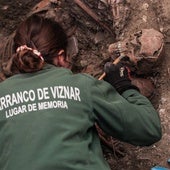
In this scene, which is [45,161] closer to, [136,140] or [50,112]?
[50,112]

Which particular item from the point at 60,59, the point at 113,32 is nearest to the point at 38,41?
the point at 60,59

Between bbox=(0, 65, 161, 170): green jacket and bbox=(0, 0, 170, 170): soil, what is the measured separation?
54 centimetres

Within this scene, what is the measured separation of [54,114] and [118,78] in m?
0.38

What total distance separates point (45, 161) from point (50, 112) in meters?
0.16

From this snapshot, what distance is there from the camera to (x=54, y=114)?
151 cm

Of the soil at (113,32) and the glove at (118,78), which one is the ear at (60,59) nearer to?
the glove at (118,78)

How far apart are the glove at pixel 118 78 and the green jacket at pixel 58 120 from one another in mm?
126

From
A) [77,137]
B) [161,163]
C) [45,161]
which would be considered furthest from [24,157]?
[161,163]

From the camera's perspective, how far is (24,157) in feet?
4.87

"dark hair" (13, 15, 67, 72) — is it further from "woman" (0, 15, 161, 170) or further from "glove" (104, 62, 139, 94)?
"glove" (104, 62, 139, 94)

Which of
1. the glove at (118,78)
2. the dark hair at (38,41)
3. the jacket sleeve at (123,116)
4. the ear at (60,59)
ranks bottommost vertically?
the jacket sleeve at (123,116)

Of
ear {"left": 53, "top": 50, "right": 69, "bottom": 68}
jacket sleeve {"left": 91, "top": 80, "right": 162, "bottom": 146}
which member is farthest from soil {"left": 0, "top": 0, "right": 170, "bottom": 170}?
ear {"left": 53, "top": 50, "right": 69, "bottom": 68}

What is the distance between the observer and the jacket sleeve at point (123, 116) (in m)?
1.57

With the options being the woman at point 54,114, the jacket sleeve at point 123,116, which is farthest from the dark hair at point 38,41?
the jacket sleeve at point 123,116
